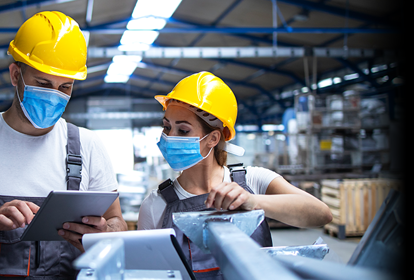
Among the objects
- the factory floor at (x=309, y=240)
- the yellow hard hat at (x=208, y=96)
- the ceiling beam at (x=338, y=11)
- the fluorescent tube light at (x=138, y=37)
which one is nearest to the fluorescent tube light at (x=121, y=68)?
the fluorescent tube light at (x=138, y=37)

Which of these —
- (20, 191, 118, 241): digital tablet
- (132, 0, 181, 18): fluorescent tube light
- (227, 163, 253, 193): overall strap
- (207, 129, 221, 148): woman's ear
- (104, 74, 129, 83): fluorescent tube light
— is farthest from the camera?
(104, 74, 129, 83): fluorescent tube light

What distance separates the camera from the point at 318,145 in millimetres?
8672

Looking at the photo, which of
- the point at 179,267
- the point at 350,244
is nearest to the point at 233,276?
the point at 179,267

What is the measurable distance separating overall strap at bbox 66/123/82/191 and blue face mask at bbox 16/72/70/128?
0.51 ft

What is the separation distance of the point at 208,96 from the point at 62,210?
102cm

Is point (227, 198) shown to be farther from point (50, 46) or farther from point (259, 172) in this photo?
point (50, 46)

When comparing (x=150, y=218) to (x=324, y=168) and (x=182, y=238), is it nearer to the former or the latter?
(x=182, y=238)

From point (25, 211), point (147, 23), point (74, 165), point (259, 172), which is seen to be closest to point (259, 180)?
point (259, 172)

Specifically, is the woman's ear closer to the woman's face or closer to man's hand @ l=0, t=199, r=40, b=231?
the woman's face

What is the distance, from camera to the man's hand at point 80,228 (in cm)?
140

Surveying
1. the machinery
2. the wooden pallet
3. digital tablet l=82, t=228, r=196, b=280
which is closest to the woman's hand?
the machinery

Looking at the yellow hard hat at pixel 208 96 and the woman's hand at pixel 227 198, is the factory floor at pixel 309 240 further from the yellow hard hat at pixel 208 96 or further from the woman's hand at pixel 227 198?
the woman's hand at pixel 227 198

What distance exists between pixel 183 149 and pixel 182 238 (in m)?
0.53

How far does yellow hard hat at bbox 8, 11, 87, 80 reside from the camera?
1.74 metres
